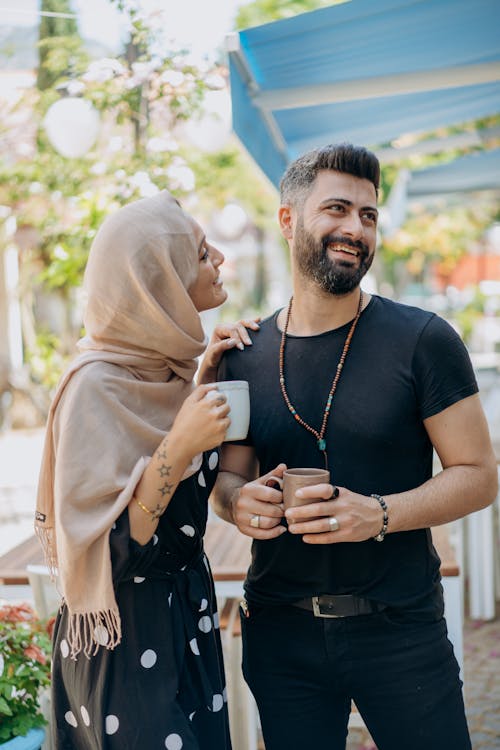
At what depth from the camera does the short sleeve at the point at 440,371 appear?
1984 millimetres

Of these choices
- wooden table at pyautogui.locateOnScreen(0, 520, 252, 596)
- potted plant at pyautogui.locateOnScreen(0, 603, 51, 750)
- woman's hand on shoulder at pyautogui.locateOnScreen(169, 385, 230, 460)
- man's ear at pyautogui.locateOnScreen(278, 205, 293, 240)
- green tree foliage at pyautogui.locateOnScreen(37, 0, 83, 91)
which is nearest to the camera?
woman's hand on shoulder at pyautogui.locateOnScreen(169, 385, 230, 460)

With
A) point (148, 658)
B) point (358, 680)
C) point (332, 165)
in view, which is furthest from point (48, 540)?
point (332, 165)

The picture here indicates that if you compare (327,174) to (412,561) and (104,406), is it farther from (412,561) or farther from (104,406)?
(412,561)

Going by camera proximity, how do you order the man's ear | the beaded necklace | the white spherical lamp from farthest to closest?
the white spherical lamp, the man's ear, the beaded necklace

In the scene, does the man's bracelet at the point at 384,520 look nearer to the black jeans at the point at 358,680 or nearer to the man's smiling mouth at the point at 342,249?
the black jeans at the point at 358,680

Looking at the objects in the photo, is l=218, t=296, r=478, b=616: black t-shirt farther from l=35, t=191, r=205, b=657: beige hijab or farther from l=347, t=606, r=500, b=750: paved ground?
l=347, t=606, r=500, b=750: paved ground

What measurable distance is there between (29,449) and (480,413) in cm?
1041

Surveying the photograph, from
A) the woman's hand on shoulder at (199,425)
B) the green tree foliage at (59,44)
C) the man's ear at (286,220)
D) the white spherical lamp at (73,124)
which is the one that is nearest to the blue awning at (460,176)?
the green tree foliage at (59,44)

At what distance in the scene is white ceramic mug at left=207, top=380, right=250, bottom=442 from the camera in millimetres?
1857

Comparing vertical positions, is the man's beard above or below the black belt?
above

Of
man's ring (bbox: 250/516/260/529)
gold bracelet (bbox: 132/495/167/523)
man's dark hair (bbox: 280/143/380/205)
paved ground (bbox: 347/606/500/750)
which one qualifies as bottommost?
paved ground (bbox: 347/606/500/750)

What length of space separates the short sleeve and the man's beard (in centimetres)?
24

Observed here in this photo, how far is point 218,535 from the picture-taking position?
149 inches

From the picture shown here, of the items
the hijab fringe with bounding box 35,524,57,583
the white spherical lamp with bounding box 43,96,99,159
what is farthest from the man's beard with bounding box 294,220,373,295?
the white spherical lamp with bounding box 43,96,99,159
